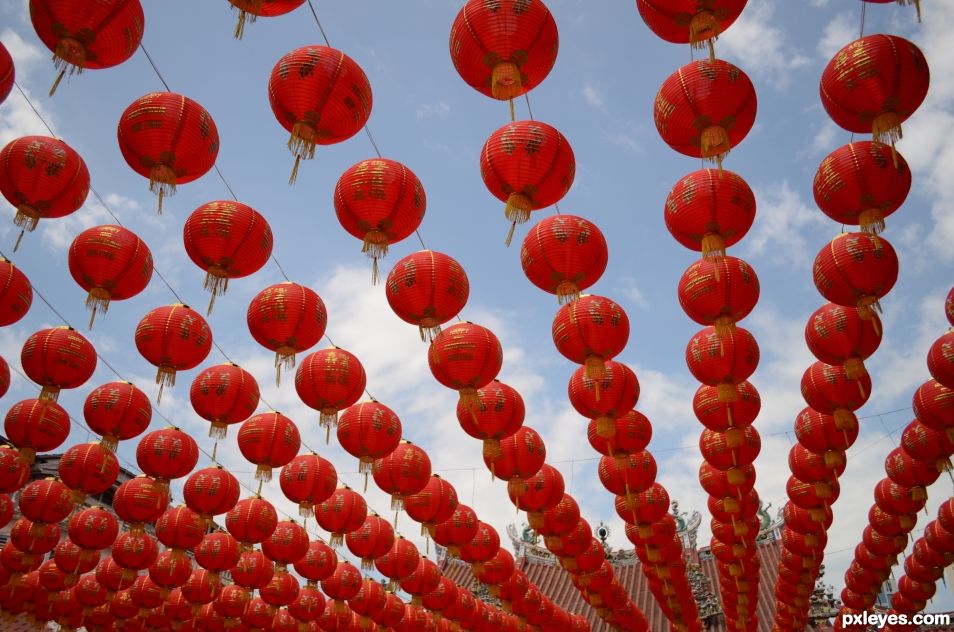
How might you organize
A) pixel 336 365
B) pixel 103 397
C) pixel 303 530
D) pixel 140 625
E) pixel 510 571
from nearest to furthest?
pixel 336 365 → pixel 103 397 → pixel 303 530 → pixel 510 571 → pixel 140 625

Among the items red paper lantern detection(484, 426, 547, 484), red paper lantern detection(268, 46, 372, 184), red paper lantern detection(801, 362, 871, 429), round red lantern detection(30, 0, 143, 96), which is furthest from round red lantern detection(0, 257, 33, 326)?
red paper lantern detection(801, 362, 871, 429)

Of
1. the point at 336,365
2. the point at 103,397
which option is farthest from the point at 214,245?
the point at 103,397

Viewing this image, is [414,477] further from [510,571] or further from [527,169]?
[527,169]

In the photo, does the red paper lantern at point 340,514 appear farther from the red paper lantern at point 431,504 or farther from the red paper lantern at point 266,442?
the red paper lantern at point 266,442

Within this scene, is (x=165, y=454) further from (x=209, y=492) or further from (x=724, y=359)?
(x=724, y=359)

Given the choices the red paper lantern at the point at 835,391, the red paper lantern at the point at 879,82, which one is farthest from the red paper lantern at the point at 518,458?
the red paper lantern at the point at 879,82

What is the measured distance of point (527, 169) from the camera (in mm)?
4961

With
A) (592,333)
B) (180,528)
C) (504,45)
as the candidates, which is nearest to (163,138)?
(504,45)

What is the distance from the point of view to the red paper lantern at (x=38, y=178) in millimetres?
5047

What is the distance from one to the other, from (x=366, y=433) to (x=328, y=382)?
1092 mm

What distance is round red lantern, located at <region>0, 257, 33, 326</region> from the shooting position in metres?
6.30

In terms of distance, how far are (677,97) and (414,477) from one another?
5.82 metres

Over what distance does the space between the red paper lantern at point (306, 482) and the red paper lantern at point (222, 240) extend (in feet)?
12.1

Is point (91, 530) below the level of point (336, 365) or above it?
below
